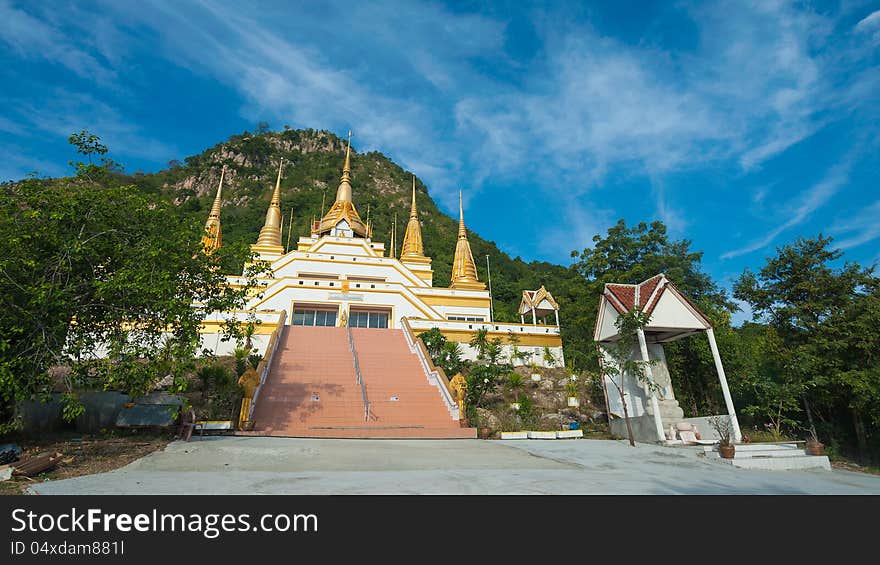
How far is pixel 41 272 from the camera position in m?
8.31

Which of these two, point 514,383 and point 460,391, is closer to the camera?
point 460,391

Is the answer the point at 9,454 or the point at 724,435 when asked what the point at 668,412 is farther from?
the point at 9,454

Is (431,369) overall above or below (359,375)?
above

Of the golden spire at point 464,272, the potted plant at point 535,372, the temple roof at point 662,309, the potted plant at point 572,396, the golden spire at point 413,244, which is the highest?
the golden spire at point 413,244

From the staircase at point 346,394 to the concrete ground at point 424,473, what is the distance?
6.47ft

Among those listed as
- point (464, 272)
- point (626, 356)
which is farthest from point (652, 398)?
point (464, 272)

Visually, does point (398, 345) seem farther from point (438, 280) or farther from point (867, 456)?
point (438, 280)

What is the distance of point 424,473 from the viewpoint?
6.39 metres

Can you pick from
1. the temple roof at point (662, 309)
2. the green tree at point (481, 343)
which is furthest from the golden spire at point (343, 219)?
the temple roof at point (662, 309)

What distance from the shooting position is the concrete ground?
5.11m

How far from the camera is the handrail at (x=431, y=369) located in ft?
47.8

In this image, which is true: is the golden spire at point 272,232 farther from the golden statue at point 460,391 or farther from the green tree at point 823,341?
the green tree at point 823,341

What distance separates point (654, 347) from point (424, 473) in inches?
427
